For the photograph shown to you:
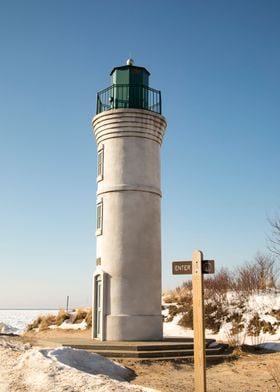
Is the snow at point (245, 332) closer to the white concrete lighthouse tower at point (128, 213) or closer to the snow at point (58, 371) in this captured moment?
the white concrete lighthouse tower at point (128, 213)

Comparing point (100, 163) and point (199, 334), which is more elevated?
point (100, 163)

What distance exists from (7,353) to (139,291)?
6.33 m

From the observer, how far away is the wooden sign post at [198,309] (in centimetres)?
851

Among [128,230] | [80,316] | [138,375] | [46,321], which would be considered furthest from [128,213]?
[46,321]

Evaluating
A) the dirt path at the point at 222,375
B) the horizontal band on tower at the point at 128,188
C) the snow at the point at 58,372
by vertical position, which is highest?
the horizontal band on tower at the point at 128,188

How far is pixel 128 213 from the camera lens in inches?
714

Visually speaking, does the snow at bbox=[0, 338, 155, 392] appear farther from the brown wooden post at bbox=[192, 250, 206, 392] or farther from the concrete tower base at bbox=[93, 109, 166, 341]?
the concrete tower base at bbox=[93, 109, 166, 341]

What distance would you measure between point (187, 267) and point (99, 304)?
33.1 ft

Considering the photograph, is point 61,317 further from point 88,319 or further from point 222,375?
point 222,375

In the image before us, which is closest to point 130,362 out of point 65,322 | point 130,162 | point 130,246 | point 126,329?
point 126,329

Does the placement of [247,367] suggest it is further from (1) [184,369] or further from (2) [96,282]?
(2) [96,282]

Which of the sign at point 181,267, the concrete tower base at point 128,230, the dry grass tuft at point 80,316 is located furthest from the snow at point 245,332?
the sign at point 181,267

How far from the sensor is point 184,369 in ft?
45.9

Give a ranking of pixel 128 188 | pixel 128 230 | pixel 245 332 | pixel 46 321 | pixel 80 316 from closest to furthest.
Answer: pixel 128 230 < pixel 128 188 < pixel 245 332 < pixel 80 316 < pixel 46 321
